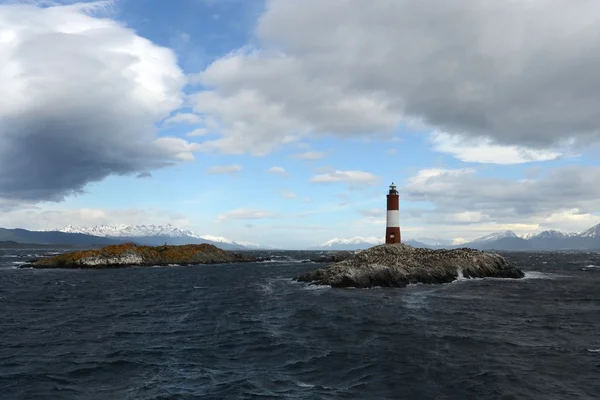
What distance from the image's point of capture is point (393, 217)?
66812 millimetres

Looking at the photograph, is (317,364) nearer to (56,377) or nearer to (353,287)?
(56,377)

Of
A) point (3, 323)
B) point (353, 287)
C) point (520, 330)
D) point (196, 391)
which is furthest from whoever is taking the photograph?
point (353, 287)

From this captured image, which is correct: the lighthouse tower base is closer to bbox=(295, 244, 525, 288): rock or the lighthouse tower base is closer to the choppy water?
bbox=(295, 244, 525, 288): rock

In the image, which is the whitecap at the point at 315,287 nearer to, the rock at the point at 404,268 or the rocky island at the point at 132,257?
the rock at the point at 404,268

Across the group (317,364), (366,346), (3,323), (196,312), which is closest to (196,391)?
(317,364)

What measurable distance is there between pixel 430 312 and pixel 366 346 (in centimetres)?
1158

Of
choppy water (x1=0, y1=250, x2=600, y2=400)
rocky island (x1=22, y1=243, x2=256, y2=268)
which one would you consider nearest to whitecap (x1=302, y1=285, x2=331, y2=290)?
choppy water (x1=0, y1=250, x2=600, y2=400)

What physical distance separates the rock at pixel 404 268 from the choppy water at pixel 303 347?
8.61 m

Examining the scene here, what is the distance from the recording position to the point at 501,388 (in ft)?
51.6

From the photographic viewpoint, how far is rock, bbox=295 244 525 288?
49250 millimetres

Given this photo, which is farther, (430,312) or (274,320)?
(430,312)

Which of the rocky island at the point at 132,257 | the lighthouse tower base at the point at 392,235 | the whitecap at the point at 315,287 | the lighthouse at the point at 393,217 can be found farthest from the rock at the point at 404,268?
the rocky island at the point at 132,257

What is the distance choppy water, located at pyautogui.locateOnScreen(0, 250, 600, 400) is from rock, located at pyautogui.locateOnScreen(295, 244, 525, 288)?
28.2 feet

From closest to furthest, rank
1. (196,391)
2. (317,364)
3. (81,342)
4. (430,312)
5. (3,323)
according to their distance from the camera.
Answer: (196,391)
(317,364)
(81,342)
(3,323)
(430,312)
